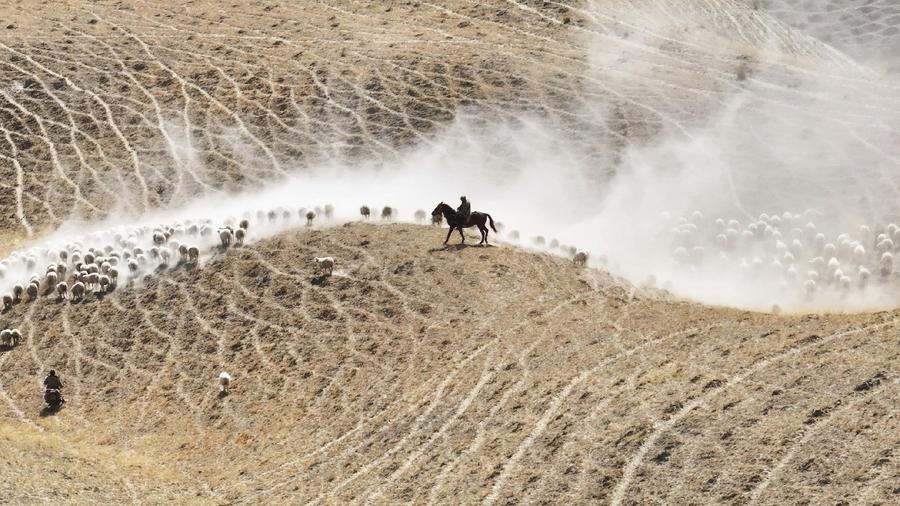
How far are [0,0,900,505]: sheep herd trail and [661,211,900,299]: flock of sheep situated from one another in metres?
0.14

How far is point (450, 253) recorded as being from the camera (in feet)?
106

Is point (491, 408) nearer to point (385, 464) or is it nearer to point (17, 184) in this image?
point (385, 464)

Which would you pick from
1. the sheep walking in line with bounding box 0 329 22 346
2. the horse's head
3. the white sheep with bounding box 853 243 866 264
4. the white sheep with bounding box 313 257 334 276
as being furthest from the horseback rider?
the sheep walking in line with bounding box 0 329 22 346

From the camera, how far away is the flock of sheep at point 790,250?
33.7 meters

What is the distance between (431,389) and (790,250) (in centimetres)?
1707

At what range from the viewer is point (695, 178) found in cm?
4278

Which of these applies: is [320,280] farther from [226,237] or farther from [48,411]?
[48,411]

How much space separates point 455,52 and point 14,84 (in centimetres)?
2289

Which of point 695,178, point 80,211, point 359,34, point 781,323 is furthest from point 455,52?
point 781,323

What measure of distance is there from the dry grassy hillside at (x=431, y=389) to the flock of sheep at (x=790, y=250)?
20.4 ft

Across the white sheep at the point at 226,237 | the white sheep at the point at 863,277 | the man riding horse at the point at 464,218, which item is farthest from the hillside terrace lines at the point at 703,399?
the white sheep at the point at 226,237

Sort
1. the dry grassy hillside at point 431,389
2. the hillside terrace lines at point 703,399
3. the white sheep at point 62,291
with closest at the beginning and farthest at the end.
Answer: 1. the hillside terrace lines at point 703,399
2. the dry grassy hillside at point 431,389
3. the white sheep at point 62,291

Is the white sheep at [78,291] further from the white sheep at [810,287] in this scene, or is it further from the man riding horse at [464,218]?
the white sheep at [810,287]

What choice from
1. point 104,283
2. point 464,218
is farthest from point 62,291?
point 464,218
